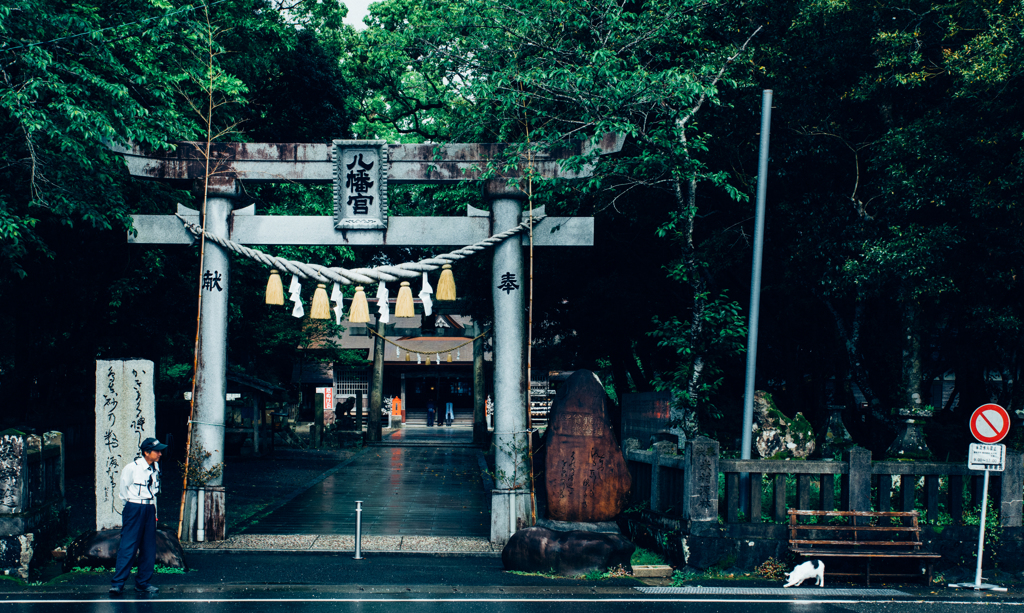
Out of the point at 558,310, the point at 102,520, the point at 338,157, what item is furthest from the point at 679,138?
the point at 102,520

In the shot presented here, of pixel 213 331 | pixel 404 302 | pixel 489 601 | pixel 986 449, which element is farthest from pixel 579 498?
pixel 213 331

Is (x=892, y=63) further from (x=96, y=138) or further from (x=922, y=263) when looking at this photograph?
(x=96, y=138)

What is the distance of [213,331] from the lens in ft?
37.4

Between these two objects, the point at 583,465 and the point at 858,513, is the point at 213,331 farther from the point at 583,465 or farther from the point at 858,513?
the point at 858,513

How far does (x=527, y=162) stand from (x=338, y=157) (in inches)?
117

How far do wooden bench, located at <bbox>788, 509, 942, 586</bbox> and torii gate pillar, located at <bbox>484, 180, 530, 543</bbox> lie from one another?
3.88 metres

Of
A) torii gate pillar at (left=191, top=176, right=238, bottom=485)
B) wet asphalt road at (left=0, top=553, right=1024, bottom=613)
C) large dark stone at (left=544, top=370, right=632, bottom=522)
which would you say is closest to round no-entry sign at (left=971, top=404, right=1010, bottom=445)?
wet asphalt road at (left=0, top=553, right=1024, bottom=613)

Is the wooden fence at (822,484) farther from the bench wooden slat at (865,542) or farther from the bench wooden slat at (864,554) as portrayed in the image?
the bench wooden slat at (864,554)

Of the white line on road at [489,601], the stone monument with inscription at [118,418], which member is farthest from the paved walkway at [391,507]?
the white line on road at [489,601]

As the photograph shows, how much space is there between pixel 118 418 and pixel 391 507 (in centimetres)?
628

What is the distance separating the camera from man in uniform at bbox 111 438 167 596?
27.5ft

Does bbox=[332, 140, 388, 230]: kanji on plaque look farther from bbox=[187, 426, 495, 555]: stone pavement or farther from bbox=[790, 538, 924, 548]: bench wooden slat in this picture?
bbox=[790, 538, 924, 548]: bench wooden slat

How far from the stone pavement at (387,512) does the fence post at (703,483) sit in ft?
10.4

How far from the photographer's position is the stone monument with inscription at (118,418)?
998cm
